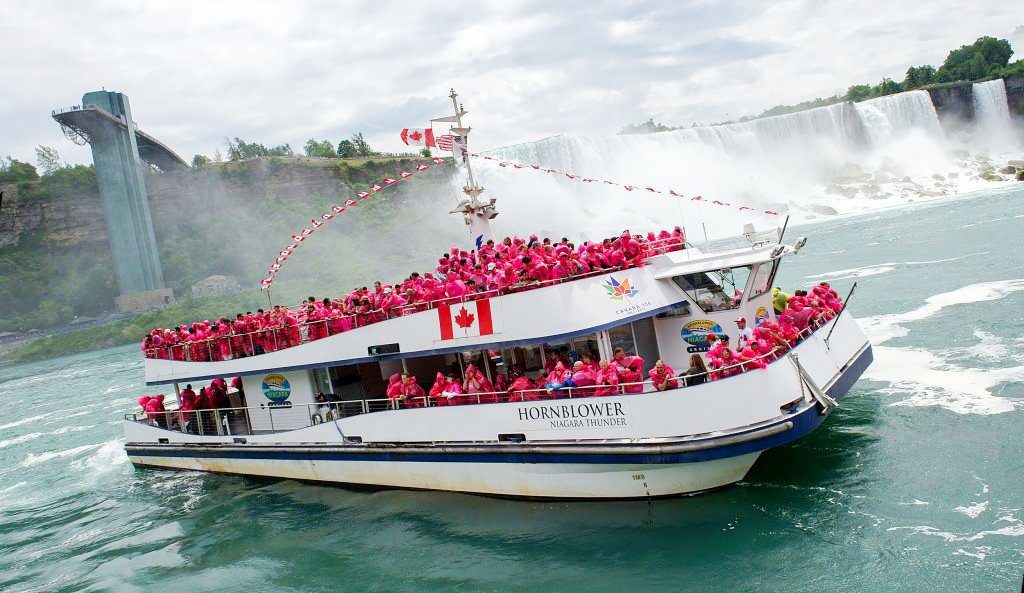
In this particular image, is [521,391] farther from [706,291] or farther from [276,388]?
[276,388]

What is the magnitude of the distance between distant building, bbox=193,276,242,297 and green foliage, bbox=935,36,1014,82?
318ft

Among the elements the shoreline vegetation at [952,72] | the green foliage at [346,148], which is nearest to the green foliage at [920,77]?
the shoreline vegetation at [952,72]

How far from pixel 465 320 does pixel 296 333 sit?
4.02m

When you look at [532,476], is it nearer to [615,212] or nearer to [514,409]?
[514,409]

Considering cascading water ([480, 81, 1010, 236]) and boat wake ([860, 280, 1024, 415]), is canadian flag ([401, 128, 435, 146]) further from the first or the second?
cascading water ([480, 81, 1010, 236])

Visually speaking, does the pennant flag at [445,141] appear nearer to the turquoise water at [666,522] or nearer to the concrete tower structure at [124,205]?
the turquoise water at [666,522]

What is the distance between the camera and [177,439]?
1625cm

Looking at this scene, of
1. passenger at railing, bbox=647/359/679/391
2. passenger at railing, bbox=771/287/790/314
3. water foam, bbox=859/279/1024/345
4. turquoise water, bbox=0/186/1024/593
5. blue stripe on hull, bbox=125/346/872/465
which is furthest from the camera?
water foam, bbox=859/279/1024/345

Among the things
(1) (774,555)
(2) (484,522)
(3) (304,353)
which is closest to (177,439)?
(3) (304,353)

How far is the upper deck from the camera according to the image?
10.6 m

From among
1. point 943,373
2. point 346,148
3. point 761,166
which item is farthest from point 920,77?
point 943,373

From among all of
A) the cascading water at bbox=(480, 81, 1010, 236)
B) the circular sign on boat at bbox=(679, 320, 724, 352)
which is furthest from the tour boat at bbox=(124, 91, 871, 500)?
the cascading water at bbox=(480, 81, 1010, 236)

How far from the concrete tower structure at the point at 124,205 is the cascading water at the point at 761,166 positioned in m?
42.0

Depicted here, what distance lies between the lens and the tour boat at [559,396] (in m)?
9.52
